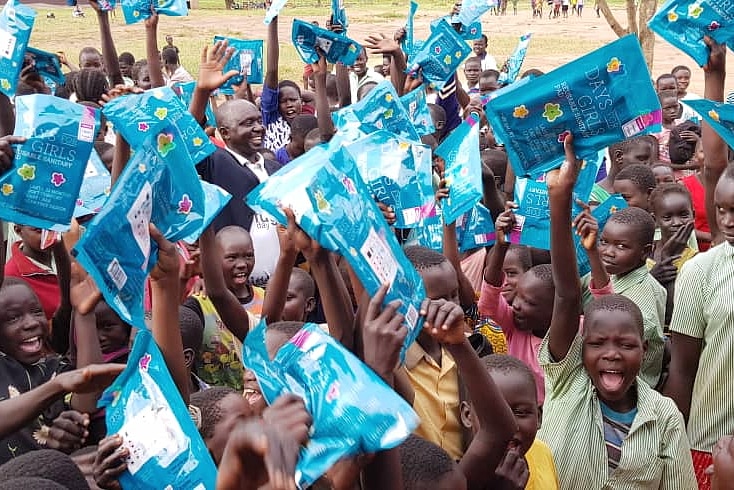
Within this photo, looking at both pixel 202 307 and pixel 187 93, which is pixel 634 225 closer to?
pixel 202 307

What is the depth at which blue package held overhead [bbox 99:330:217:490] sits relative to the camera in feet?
6.80

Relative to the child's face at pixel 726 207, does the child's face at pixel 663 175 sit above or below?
below

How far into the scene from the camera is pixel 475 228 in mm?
4586

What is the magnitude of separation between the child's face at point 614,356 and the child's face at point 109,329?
1.64 metres

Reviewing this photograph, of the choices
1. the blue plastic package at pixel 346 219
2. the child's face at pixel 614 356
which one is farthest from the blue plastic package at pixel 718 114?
the blue plastic package at pixel 346 219

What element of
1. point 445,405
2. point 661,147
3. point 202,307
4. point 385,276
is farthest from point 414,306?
point 661,147

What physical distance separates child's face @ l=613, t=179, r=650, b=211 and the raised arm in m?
2.25

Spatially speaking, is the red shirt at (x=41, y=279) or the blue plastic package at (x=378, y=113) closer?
the red shirt at (x=41, y=279)

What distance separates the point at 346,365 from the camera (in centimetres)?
187

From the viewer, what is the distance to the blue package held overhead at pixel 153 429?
207 centimetres

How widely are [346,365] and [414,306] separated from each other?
0.44 metres

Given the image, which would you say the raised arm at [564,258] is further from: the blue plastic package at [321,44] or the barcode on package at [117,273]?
the blue plastic package at [321,44]

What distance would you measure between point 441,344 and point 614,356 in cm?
59

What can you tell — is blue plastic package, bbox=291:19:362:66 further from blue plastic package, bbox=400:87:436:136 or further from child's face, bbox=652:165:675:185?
child's face, bbox=652:165:675:185
